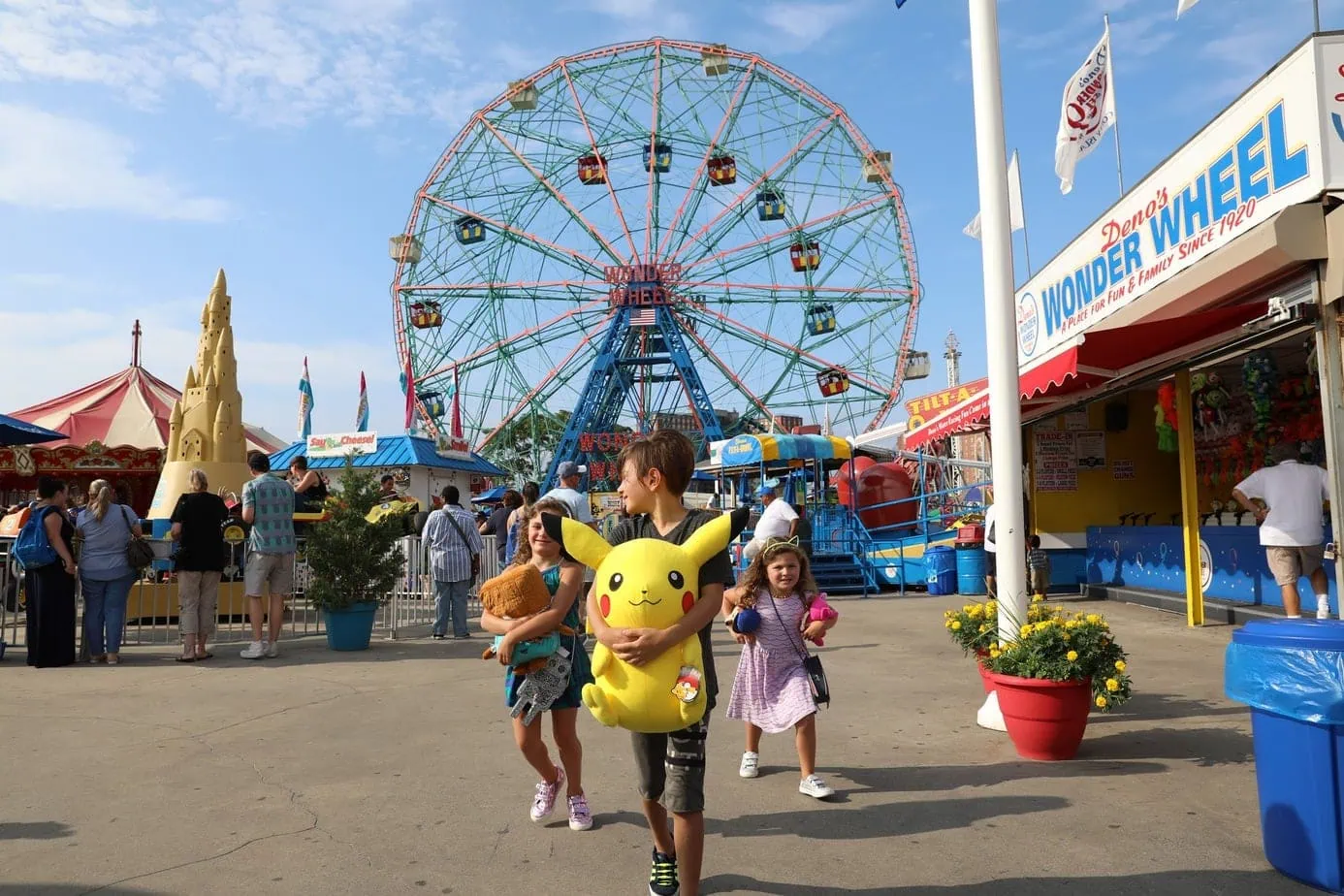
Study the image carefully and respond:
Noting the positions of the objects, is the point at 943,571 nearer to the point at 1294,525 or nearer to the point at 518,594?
the point at 1294,525

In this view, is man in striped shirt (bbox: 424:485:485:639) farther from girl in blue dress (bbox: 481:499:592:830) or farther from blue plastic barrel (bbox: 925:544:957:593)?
blue plastic barrel (bbox: 925:544:957:593)

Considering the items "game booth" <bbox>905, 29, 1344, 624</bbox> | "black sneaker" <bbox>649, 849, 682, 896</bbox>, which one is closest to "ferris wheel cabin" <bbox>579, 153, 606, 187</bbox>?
"game booth" <bbox>905, 29, 1344, 624</bbox>

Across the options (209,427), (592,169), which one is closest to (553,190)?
(592,169)

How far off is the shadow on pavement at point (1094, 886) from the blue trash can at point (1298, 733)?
4.3 inches

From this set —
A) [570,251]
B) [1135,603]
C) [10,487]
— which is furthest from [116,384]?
[1135,603]

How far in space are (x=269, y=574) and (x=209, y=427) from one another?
793cm

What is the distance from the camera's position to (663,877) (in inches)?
108

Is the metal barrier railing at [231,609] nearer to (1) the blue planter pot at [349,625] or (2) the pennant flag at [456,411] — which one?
(1) the blue planter pot at [349,625]

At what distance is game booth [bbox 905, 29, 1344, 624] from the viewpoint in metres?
6.20

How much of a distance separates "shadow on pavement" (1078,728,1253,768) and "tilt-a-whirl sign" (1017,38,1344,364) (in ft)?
12.2

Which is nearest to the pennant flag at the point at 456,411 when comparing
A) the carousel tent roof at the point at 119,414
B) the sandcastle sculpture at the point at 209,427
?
the carousel tent roof at the point at 119,414

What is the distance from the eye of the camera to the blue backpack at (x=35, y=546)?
7270 mm

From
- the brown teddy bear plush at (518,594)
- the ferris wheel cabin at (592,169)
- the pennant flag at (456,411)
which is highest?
the ferris wheel cabin at (592,169)

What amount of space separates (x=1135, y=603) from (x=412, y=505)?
9.32m
